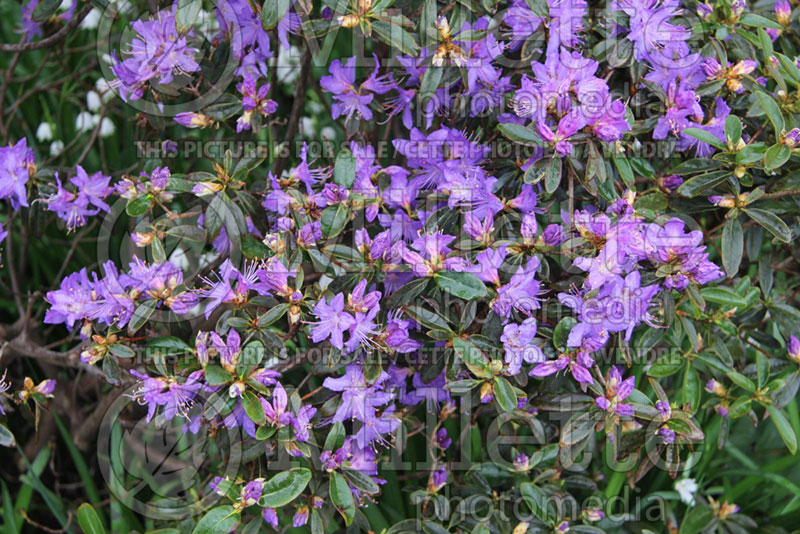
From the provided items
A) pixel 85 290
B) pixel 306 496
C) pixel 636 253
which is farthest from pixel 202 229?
pixel 636 253

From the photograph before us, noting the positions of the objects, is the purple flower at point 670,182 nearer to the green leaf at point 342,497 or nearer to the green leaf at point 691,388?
the green leaf at point 691,388

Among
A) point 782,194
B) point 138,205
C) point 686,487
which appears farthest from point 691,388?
point 138,205

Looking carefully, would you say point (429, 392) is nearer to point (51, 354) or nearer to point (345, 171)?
point (345, 171)

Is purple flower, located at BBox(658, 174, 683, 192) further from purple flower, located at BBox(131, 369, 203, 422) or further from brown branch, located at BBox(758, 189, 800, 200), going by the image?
purple flower, located at BBox(131, 369, 203, 422)

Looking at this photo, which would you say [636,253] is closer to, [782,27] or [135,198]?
[782,27]

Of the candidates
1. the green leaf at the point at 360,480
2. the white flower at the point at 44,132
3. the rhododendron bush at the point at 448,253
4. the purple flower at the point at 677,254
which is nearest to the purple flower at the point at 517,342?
the rhododendron bush at the point at 448,253

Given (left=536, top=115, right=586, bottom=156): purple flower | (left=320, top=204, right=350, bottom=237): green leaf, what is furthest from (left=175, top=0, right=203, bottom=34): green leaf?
(left=536, top=115, right=586, bottom=156): purple flower

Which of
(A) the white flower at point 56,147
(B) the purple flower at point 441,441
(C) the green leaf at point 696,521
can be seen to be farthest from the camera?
(A) the white flower at point 56,147
